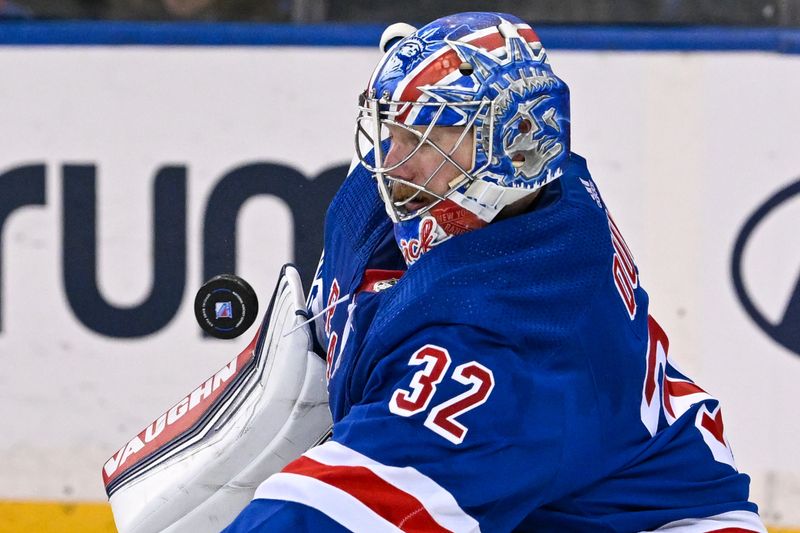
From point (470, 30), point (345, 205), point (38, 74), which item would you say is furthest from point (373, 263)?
point (38, 74)

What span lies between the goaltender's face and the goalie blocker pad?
1.05ft

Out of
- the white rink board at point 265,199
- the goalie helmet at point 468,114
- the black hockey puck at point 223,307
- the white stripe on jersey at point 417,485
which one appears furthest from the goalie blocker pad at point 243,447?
the white rink board at point 265,199

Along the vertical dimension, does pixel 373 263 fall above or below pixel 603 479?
above

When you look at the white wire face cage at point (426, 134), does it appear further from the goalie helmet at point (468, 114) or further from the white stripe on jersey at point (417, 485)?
the white stripe on jersey at point (417, 485)

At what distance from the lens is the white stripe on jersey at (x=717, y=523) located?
1.79 meters

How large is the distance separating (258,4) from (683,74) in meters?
1.00

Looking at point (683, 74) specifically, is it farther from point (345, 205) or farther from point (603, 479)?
point (603, 479)

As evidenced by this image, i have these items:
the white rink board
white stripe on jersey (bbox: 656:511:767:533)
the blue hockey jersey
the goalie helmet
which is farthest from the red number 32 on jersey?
the white rink board

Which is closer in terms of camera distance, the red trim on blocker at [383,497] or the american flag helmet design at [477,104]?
the red trim on blocker at [383,497]

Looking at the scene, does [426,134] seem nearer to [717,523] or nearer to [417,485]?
[417,485]

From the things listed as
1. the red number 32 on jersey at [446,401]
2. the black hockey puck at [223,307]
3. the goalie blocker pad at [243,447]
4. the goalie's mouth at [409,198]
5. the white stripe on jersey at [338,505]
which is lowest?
the goalie blocker pad at [243,447]

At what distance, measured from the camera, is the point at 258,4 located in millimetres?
3242

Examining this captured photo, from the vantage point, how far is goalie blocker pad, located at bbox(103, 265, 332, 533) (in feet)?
6.47

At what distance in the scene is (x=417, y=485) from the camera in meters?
1.56
